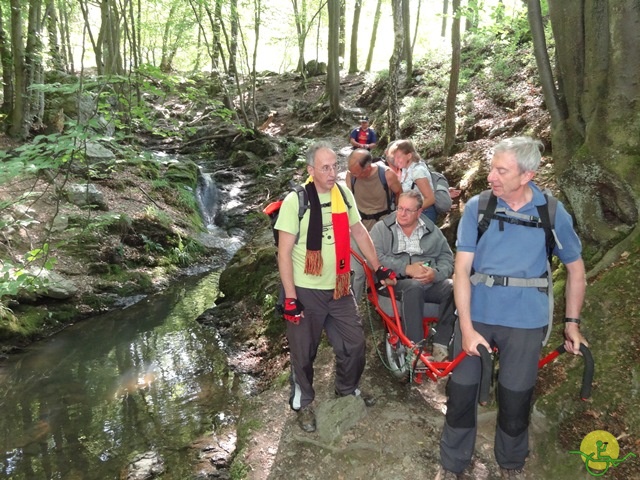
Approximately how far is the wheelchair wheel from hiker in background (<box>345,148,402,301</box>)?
741 mm

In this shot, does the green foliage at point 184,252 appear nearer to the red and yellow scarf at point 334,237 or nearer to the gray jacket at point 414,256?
the gray jacket at point 414,256

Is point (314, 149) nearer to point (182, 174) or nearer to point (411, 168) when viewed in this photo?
point (411, 168)

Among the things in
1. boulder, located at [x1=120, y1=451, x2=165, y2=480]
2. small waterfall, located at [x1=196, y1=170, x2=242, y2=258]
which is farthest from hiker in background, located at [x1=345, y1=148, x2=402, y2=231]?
small waterfall, located at [x1=196, y1=170, x2=242, y2=258]

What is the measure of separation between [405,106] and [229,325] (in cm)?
919

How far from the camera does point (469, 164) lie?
7.81 metres

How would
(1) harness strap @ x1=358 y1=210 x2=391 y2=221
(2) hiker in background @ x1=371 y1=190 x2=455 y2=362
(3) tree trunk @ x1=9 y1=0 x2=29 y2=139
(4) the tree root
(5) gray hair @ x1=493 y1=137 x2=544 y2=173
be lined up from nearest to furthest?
(5) gray hair @ x1=493 y1=137 x2=544 y2=173
(4) the tree root
(2) hiker in background @ x1=371 y1=190 x2=455 y2=362
(1) harness strap @ x1=358 y1=210 x2=391 y2=221
(3) tree trunk @ x1=9 y1=0 x2=29 y2=139

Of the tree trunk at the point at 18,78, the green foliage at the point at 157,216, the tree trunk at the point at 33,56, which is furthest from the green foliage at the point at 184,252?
the tree trunk at the point at 18,78

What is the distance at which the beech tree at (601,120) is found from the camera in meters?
3.89

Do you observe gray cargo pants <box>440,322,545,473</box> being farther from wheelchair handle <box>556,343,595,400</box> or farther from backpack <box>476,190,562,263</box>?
backpack <box>476,190,562,263</box>

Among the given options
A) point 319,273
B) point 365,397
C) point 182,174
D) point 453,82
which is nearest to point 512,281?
A: point 319,273

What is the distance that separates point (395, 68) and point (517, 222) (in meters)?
8.49

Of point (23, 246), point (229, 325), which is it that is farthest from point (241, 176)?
point (229, 325)

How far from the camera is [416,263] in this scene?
14.1ft

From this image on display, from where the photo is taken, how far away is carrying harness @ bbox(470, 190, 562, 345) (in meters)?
2.75
